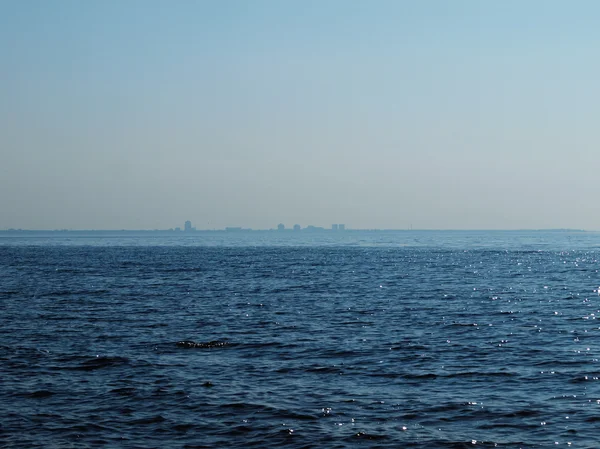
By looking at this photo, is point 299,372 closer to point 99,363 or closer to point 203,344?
point 203,344

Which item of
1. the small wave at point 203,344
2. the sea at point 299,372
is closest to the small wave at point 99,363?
the sea at point 299,372

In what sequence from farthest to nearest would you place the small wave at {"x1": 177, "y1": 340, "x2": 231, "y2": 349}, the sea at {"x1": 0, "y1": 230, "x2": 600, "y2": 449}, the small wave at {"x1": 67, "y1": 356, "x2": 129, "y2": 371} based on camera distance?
1. the small wave at {"x1": 177, "y1": 340, "x2": 231, "y2": 349}
2. the small wave at {"x1": 67, "y1": 356, "x2": 129, "y2": 371}
3. the sea at {"x1": 0, "y1": 230, "x2": 600, "y2": 449}

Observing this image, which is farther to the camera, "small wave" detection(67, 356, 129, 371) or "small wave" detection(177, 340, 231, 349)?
"small wave" detection(177, 340, 231, 349)

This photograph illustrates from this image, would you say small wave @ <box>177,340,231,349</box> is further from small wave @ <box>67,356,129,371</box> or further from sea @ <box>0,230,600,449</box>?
small wave @ <box>67,356,129,371</box>

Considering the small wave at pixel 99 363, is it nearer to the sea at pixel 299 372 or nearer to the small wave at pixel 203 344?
the sea at pixel 299 372

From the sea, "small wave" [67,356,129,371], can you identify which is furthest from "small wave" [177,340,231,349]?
"small wave" [67,356,129,371]

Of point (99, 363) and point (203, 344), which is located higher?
point (203, 344)

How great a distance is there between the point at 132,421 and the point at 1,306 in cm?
3304

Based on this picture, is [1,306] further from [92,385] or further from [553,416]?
[553,416]

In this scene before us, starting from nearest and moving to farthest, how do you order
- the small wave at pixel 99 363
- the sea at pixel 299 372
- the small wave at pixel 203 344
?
the sea at pixel 299 372 → the small wave at pixel 99 363 → the small wave at pixel 203 344

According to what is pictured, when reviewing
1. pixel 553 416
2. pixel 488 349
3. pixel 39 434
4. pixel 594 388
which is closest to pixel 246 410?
pixel 39 434

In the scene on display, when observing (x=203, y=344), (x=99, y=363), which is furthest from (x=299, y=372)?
(x=99, y=363)

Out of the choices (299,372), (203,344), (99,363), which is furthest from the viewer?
(203,344)

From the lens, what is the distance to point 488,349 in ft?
104
